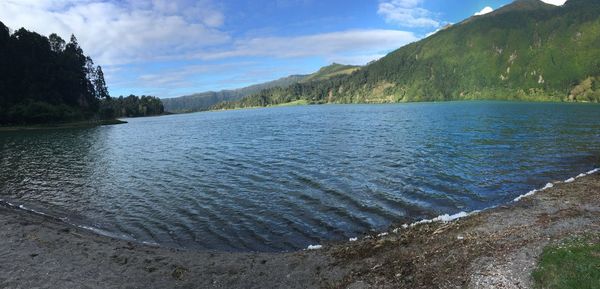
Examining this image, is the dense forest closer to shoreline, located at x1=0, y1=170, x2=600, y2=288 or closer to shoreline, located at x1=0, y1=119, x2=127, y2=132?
shoreline, located at x1=0, y1=119, x2=127, y2=132

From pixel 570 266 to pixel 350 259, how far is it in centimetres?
815

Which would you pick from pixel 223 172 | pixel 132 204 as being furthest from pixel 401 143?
pixel 132 204

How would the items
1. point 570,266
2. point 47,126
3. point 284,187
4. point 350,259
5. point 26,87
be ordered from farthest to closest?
1. point 26,87
2. point 47,126
3. point 284,187
4. point 350,259
5. point 570,266

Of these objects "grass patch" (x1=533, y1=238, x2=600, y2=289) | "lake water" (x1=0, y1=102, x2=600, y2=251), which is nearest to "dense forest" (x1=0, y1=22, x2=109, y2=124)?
"lake water" (x1=0, y1=102, x2=600, y2=251)

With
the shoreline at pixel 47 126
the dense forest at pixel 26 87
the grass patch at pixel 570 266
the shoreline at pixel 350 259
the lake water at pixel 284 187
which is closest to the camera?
the grass patch at pixel 570 266

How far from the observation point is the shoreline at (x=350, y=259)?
45.8ft

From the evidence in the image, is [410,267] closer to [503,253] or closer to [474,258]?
[474,258]

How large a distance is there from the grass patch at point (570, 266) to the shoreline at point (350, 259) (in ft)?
1.54

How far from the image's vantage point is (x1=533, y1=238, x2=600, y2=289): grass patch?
1133cm

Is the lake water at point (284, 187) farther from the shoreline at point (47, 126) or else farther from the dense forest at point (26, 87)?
the dense forest at point (26, 87)

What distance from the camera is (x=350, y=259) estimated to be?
16.7 m

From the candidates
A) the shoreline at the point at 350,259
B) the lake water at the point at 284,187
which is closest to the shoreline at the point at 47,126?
the lake water at the point at 284,187

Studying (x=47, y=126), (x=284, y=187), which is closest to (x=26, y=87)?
(x=47, y=126)

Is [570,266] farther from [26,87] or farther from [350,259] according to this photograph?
[26,87]
